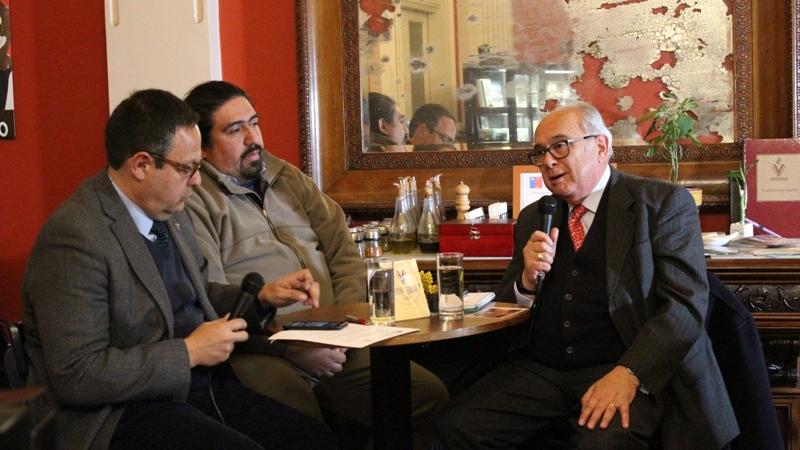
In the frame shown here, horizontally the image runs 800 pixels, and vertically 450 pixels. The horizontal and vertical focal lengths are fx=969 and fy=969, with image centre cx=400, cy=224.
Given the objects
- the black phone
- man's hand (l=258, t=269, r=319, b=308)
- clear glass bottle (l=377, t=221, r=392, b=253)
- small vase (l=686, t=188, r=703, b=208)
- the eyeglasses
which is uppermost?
the eyeglasses

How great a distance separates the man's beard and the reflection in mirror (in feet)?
2.82

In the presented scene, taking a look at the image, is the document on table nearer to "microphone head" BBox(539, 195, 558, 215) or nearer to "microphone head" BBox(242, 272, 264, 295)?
"microphone head" BBox(242, 272, 264, 295)

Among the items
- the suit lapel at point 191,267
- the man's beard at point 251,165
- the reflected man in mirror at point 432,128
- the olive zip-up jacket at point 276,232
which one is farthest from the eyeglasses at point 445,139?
the suit lapel at point 191,267

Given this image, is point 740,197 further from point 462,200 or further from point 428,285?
point 428,285

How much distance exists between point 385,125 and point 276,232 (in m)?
0.95

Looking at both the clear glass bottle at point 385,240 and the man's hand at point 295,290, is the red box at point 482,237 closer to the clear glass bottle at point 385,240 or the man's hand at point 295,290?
the clear glass bottle at point 385,240

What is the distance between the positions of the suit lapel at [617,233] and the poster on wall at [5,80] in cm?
254

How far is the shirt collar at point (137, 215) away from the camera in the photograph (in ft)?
7.68

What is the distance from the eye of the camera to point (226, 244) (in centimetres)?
303

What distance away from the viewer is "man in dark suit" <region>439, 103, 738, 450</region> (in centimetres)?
243

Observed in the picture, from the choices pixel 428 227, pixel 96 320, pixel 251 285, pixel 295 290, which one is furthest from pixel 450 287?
pixel 428 227

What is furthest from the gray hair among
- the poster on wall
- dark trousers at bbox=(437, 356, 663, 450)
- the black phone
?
the poster on wall

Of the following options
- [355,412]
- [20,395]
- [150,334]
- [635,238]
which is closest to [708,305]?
[635,238]

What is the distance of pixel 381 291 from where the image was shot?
8.20ft
